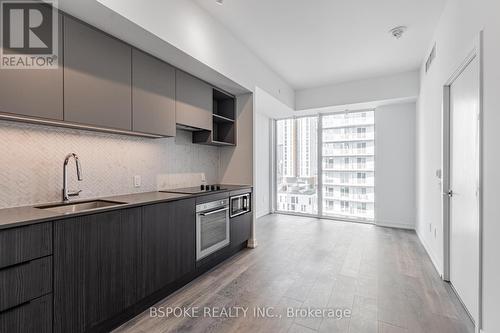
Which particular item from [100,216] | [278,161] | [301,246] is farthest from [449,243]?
[278,161]

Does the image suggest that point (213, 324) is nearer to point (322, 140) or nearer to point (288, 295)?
point (288, 295)

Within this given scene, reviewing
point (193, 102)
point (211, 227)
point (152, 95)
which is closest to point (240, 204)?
point (211, 227)

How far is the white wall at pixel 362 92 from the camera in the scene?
4.42 meters

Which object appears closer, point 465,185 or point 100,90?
point 100,90

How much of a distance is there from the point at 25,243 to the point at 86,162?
1.04 meters

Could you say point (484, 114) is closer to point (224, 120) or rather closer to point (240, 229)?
point (240, 229)

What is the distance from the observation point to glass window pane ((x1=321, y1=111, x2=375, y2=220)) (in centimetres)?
527

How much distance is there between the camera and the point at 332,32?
10.4 ft

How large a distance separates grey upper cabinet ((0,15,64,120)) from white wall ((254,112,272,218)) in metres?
4.17

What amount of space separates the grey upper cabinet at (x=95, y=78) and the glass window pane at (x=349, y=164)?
4546 mm

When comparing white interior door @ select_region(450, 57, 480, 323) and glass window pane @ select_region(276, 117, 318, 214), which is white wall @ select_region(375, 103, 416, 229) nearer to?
glass window pane @ select_region(276, 117, 318, 214)

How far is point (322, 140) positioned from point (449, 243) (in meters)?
3.47

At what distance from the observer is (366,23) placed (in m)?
2.95

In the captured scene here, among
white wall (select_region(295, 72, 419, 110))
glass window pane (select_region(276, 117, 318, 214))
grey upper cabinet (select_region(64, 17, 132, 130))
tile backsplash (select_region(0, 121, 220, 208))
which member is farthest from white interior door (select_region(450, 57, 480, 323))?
glass window pane (select_region(276, 117, 318, 214))
